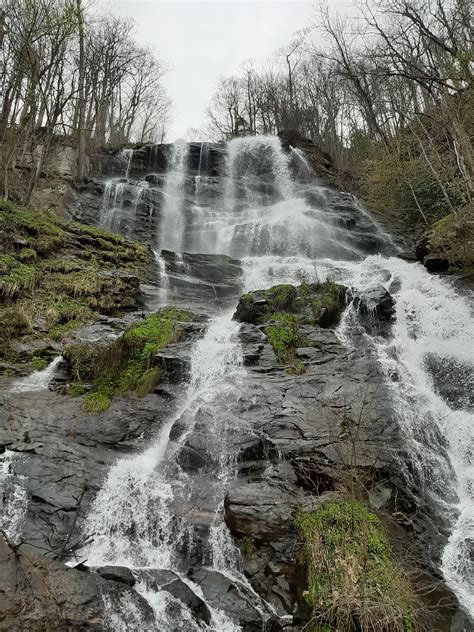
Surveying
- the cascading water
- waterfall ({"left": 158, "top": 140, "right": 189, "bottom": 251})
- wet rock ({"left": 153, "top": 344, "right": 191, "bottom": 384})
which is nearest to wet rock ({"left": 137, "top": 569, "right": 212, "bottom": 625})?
the cascading water

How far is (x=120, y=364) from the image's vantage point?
9297mm

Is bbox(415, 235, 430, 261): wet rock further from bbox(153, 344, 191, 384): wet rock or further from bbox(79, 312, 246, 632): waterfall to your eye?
bbox(153, 344, 191, 384): wet rock

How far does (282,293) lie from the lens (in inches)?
454

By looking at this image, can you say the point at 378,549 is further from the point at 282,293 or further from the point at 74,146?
the point at 74,146

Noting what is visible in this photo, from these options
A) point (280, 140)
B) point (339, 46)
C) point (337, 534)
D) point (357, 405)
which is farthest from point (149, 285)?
point (339, 46)

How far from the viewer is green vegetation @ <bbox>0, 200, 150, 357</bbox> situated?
1041 centimetres

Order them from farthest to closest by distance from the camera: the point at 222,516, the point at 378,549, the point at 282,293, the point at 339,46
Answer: the point at 339,46 → the point at 282,293 → the point at 222,516 → the point at 378,549

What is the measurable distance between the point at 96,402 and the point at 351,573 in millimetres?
5494

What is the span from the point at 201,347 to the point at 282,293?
290 centimetres

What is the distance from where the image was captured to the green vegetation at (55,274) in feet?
34.2

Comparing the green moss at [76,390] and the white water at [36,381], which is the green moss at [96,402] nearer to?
the green moss at [76,390]

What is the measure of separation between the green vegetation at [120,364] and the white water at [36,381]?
1.23 ft

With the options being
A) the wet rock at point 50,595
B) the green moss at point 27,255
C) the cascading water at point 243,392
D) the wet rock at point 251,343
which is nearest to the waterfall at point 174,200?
the cascading water at point 243,392

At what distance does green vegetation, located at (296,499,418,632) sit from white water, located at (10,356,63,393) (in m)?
5.79
